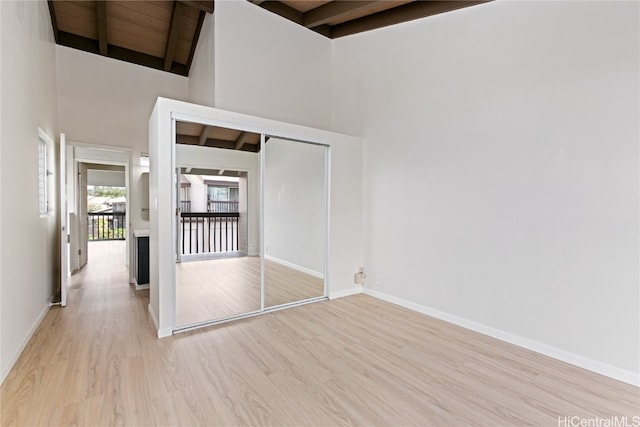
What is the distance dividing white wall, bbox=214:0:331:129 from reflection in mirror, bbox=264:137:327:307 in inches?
36.7

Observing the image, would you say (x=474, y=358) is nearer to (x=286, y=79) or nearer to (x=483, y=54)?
(x=483, y=54)

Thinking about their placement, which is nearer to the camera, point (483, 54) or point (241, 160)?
point (483, 54)

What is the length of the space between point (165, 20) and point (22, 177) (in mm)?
3098

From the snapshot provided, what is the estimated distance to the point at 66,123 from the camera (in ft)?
14.3

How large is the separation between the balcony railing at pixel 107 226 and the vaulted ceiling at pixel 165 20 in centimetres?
618

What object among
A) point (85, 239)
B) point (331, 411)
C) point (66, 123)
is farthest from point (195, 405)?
point (85, 239)

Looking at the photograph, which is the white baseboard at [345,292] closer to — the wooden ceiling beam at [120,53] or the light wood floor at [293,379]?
the light wood floor at [293,379]

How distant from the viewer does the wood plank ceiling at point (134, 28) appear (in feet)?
13.1

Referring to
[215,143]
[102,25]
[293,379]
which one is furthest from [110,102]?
[293,379]

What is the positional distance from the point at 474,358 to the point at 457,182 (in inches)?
64.6

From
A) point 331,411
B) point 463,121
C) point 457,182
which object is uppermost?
point 463,121

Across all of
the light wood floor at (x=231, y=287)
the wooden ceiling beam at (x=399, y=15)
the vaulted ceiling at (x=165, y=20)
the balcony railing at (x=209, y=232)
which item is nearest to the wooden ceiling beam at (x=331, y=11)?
the vaulted ceiling at (x=165, y=20)

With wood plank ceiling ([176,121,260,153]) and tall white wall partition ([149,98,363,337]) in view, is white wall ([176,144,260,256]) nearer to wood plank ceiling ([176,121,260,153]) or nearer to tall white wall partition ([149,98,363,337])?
wood plank ceiling ([176,121,260,153])

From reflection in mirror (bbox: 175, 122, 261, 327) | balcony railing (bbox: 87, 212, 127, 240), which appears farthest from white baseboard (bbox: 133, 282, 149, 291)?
balcony railing (bbox: 87, 212, 127, 240)
